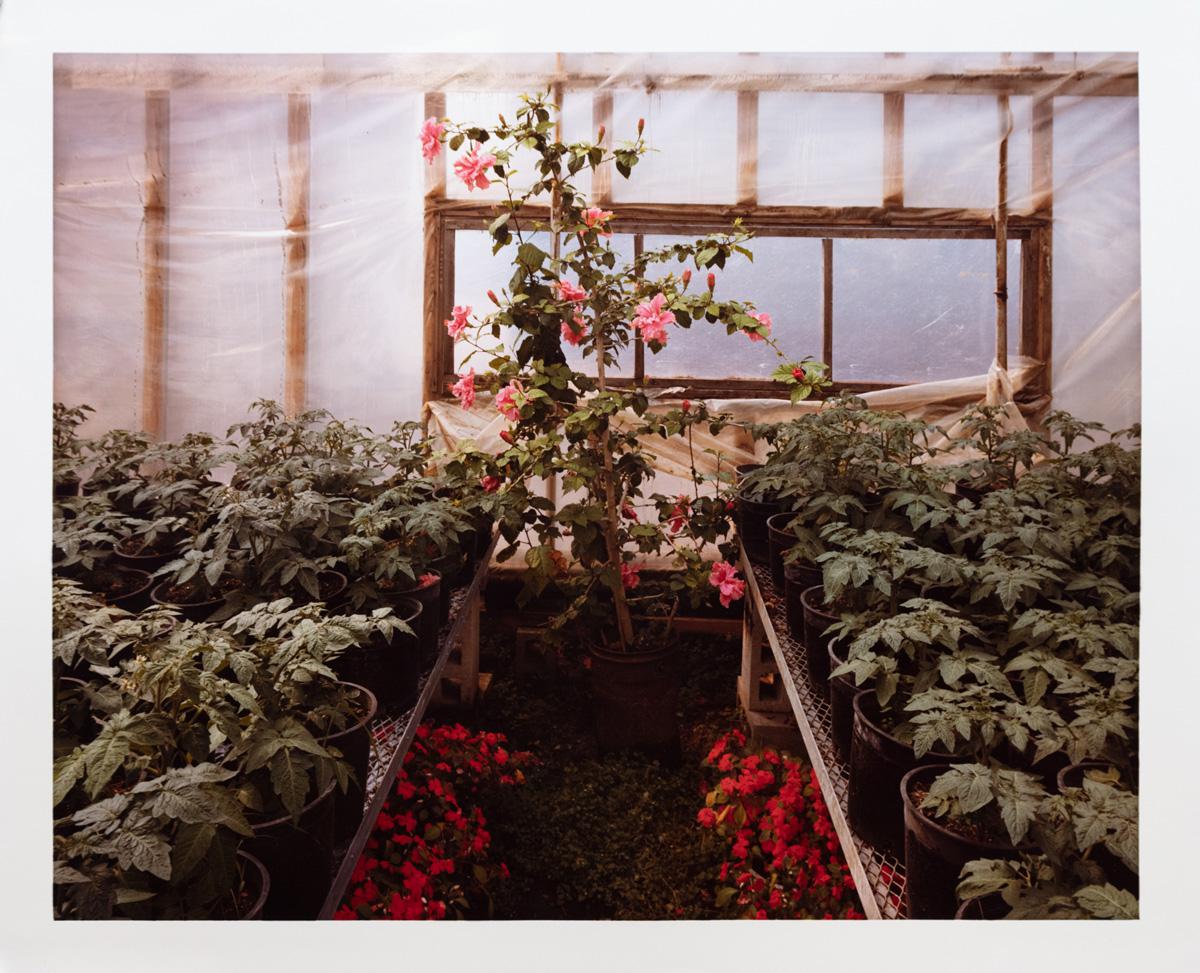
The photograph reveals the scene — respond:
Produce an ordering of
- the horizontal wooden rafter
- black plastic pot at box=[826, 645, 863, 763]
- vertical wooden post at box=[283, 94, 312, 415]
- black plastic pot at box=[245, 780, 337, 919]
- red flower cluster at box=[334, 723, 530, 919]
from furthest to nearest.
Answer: vertical wooden post at box=[283, 94, 312, 415]
red flower cluster at box=[334, 723, 530, 919]
the horizontal wooden rafter
black plastic pot at box=[826, 645, 863, 763]
black plastic pot at box=[245, 780, 337, 919]

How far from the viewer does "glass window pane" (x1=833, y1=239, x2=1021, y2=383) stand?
226cm

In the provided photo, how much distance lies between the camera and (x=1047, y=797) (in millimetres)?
1160

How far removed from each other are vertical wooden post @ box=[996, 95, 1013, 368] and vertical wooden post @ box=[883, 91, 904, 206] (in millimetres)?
269

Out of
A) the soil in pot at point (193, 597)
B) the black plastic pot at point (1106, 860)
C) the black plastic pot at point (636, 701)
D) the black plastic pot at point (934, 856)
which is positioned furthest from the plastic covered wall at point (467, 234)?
the black plastic pot at point (934, 856)

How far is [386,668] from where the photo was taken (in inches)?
70.4

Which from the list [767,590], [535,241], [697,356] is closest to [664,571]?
[767,590]

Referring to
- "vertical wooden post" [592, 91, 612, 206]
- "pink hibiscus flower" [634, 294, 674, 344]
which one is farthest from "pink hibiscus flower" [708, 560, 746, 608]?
"vertical wooden post" [592, 91, 612, 206]

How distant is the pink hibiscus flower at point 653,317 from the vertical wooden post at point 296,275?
0.84 metres

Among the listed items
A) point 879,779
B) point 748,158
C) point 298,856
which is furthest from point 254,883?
point 748,158

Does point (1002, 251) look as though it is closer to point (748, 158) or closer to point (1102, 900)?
point (748, 158)

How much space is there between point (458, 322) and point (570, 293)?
1.03ft

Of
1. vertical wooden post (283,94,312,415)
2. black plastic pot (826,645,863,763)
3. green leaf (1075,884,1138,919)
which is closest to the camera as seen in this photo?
green leaf (1075,884,1138,919)

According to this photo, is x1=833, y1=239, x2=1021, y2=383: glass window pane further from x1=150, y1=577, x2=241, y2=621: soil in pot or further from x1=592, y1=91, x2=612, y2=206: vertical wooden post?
x1=150, y1=577, x2=241, y2=621: soil in pot

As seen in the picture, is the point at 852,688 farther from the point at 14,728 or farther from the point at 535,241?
the point at 535,241
